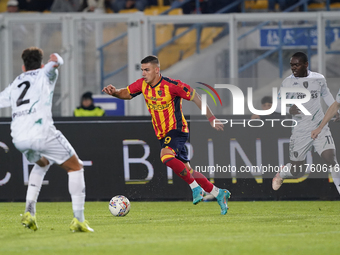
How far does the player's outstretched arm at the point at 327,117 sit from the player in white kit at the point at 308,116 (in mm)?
161

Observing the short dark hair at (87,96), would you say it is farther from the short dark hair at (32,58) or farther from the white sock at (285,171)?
the short dark hair at (32,58)

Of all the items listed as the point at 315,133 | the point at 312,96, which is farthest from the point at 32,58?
the point at 312,96

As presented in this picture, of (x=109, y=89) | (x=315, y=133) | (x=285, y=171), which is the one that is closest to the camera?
(x=109, y=89)

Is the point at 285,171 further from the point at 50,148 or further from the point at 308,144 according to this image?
the point at 50,148

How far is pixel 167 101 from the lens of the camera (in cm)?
896

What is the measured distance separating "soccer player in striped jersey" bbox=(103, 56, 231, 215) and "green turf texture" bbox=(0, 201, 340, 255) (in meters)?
0.43

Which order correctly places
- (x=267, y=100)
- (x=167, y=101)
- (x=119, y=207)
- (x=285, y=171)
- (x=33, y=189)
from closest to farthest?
(x=33, y=189) < (x=119, y=207) < (x=167, y=101) < (x=285, y=171) < (x=267, y=100)

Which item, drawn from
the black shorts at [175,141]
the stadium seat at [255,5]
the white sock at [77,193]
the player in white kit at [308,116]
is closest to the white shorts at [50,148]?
the white sock at [77,193]

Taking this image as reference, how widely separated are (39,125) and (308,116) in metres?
4.70

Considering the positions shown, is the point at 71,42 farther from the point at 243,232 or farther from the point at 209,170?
the point at 243,232

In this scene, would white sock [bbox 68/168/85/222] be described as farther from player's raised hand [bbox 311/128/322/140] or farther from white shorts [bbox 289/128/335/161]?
white shorts [bbox 289/128/335/161]

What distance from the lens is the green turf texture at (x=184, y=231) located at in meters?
5.74

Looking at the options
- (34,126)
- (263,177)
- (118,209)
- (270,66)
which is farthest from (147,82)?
(270,66)

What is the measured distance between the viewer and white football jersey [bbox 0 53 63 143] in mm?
6738
